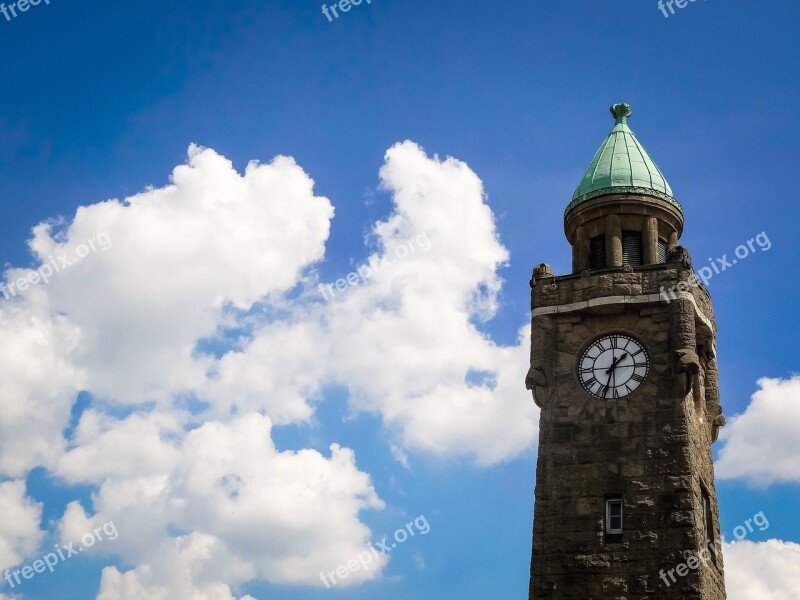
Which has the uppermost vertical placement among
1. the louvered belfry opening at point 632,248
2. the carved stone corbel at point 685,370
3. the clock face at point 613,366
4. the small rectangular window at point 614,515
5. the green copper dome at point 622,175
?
the green copper dome at point 622,175

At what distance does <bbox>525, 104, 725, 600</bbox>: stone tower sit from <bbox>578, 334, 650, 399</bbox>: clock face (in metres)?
0.05

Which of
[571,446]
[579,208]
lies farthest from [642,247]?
[571,446]

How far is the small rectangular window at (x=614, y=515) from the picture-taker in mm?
36469

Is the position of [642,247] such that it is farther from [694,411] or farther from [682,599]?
[682,599]

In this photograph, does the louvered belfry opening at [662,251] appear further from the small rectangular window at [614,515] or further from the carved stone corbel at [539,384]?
the small rectangular window at [614,515]

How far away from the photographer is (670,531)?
35.4 m

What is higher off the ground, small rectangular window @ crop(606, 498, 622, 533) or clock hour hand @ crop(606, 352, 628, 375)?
clock hour hand @ crop(606, 352, 628, 375)

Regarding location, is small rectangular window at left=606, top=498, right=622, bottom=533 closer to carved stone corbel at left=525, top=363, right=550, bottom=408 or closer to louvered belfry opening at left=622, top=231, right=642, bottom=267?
carved stone corbel at left=525, top=363, right=550, bottom=408

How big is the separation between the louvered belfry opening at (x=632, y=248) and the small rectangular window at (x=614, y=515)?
1016cm

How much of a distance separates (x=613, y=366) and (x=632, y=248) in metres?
5.84

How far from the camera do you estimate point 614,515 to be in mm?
36781

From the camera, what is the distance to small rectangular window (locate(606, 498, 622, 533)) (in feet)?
120

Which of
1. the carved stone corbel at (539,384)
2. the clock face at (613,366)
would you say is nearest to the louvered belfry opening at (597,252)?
the clock face at (613,366)

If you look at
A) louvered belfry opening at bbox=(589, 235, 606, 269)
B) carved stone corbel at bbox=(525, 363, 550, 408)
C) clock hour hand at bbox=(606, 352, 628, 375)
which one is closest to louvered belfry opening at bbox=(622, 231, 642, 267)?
louvered belfry opening at bbox=(589, 235, 606, 269)
